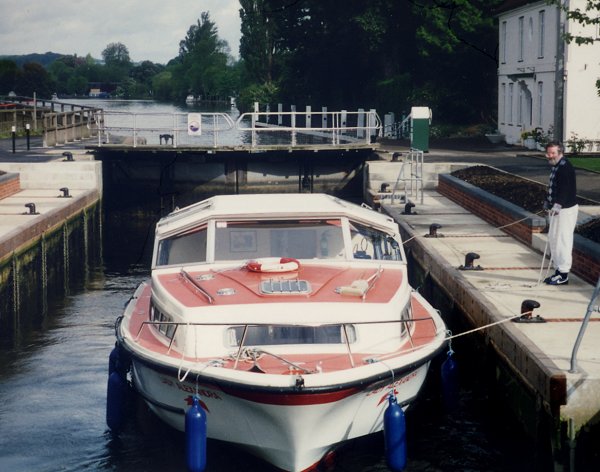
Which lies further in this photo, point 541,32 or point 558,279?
point 541,32

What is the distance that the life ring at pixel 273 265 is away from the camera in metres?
13.5

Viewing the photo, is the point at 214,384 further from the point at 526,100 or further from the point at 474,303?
the point at 526,100

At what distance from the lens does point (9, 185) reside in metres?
30.6

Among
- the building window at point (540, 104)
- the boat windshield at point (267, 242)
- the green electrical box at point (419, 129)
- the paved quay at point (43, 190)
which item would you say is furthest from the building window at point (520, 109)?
the boat windshield at point (267, 242)

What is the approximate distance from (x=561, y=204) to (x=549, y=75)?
87.6 ft

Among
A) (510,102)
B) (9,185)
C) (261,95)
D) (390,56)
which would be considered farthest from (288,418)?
(261,95)

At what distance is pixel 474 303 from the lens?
1541 cm

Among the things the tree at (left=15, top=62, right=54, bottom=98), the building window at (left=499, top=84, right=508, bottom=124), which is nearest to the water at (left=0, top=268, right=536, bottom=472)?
the building window at (left=499, top=84, right=508, bottom=124)

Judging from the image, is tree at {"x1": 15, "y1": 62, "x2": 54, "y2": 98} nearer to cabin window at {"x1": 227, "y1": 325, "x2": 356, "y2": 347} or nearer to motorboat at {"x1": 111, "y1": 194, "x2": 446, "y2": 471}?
motorboat at {"x1": 111, "y1": 194, "x2": 446, "y2": 471}

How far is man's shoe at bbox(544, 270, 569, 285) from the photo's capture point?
54.0 ft

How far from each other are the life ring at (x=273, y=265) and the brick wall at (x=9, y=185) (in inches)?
694

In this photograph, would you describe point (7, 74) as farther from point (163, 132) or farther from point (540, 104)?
point (540, 104)

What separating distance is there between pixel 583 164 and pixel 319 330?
2432 cm

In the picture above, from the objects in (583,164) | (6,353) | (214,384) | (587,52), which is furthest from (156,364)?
(587,52)
